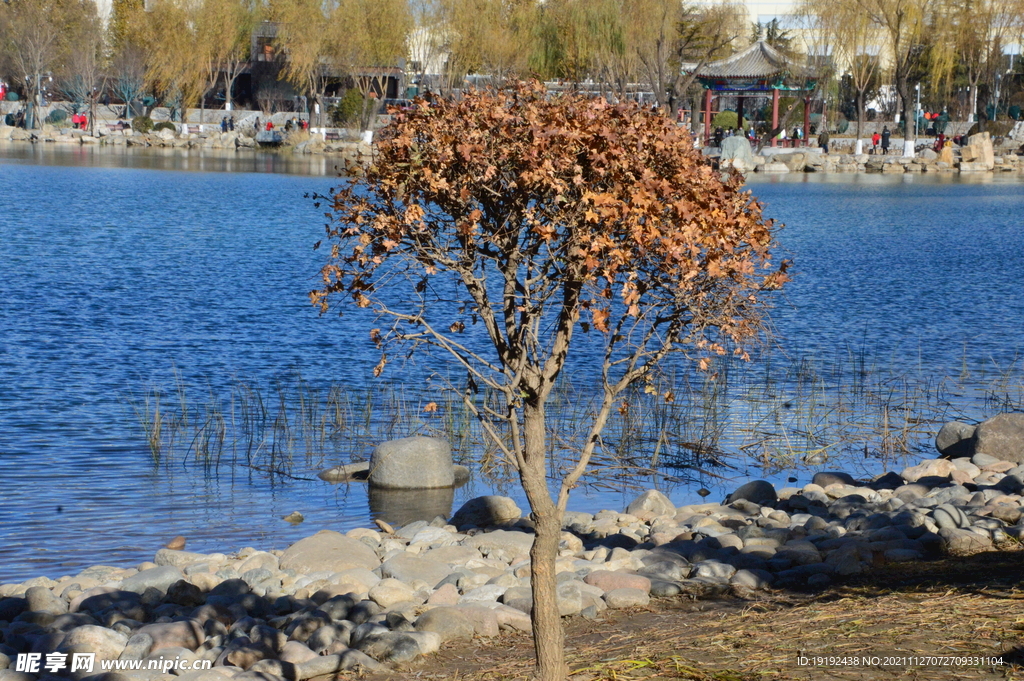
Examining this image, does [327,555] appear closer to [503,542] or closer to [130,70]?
[503,542]

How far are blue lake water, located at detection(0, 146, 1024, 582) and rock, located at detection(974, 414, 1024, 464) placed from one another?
103cm

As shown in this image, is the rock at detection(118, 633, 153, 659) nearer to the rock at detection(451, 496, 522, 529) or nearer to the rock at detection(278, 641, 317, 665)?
the rock at detection(278, 641, 317, 665)

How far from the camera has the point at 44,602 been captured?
22.7 ft

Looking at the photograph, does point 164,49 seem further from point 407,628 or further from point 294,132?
point 407,628

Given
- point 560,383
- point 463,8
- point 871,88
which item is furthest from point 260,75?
point 560,383

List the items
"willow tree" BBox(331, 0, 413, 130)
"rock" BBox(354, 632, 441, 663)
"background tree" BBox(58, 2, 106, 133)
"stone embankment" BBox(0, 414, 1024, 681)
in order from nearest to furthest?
"rock" BBox(354, 632, 441, 663) → "stone embankment" BBox(0, 414, 1024, 681) → "willow tree" BBox(331, 0, 413, 130) → "background tree" BBox(58, 2, 106, 133)

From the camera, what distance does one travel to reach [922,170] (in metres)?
63.8

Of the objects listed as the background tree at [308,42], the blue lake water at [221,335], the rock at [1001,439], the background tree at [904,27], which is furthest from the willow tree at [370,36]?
the rock at [1001,439]

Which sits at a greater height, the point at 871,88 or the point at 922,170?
the point at 871,88

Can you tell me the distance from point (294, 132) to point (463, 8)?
1370cm

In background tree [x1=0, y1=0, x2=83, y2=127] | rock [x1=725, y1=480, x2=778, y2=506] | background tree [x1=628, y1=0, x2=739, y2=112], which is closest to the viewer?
rock [x1=725, y1=480, x2=778, y2=506]

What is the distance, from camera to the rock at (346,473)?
11.1m

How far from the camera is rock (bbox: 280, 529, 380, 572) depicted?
781 cm

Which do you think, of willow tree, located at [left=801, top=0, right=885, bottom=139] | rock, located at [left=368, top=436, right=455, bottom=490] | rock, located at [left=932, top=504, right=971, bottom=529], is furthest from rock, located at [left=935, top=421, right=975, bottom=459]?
willow tree, located at [left=801, top=0, right=885, bottom=139]
